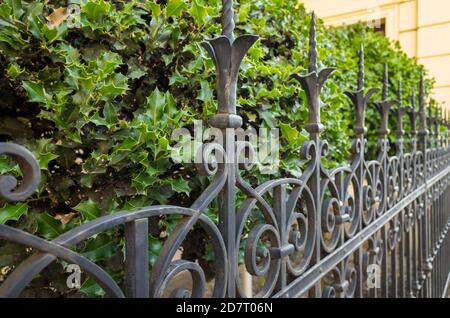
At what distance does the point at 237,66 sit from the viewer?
0.82 metres

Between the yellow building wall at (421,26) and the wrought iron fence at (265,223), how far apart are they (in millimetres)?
4558

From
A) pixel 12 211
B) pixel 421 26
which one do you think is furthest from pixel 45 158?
pixel 421 26

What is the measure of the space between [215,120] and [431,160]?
2507mm

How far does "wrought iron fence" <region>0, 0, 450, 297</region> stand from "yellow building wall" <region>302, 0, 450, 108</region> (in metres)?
4.56

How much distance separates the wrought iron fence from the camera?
0.55 metres

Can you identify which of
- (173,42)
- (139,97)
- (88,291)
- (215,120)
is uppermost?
(173,42)

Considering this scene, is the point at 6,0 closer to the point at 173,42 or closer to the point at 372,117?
the point at 173,42

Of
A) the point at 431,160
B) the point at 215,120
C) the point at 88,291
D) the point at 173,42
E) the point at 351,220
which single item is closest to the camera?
the point at 215,120

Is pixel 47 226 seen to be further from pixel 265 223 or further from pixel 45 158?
pixel 265 223

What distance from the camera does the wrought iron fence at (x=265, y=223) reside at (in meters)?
0.55

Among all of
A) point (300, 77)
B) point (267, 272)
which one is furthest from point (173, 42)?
point (267, 272)

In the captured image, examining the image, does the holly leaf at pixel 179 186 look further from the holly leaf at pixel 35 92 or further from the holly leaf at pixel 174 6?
the holly leaf at pixel 174 6

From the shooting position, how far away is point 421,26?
19.5 ft

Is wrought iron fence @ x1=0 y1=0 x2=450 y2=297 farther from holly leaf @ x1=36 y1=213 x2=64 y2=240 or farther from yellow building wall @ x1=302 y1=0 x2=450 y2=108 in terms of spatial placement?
yellow building wall @ x1=302 y1=0 x2=450 y2=108
